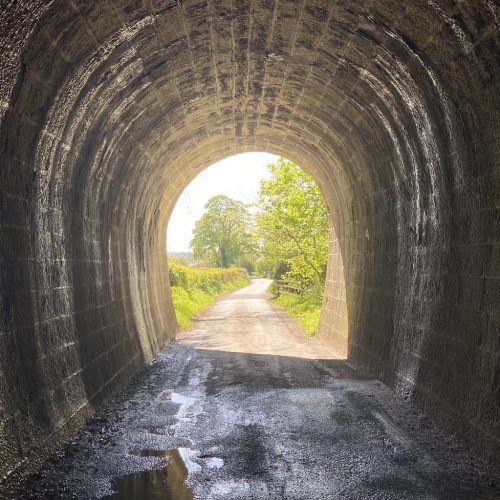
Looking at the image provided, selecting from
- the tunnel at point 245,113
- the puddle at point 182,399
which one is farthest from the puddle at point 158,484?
the puddle at point 182,399

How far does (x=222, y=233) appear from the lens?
79.2m

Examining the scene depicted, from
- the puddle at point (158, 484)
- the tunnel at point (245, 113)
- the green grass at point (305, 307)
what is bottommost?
the green grass at point (305, 307)

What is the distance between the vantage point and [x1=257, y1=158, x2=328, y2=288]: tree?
2241 cm

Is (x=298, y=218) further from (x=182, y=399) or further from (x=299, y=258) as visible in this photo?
(x=182, y=399)

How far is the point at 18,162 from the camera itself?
18.7 feet

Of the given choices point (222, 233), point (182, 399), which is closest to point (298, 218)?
point (182, 399)

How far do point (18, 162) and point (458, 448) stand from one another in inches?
198

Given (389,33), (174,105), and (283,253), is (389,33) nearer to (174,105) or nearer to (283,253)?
(174,105)

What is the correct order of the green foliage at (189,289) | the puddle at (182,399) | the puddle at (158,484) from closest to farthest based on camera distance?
the puddle at (158,484), the puddle at (182,399), the green foliage at (189,289)

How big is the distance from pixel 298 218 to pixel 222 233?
56601 millimetres

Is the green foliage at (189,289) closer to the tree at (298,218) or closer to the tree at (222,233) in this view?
the tree at (298,218)

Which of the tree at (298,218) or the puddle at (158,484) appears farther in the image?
the tree at (298,218)

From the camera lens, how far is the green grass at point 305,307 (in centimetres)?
1861

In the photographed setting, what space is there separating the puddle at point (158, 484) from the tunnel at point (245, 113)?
891 millimetres
